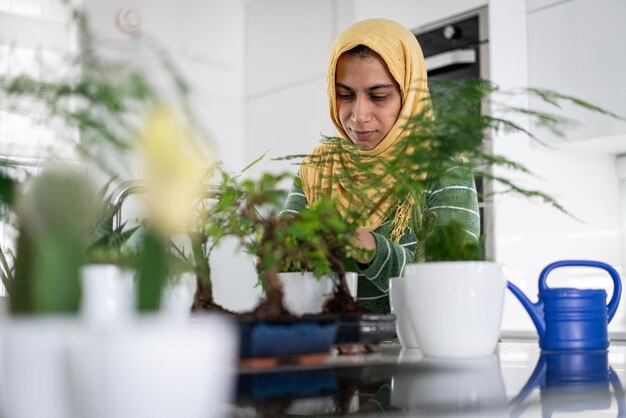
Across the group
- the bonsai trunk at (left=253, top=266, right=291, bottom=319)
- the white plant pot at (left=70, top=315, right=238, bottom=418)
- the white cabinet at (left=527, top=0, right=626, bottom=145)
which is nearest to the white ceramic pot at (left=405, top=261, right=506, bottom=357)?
the bonsai trunk at (left=253, top=266, right=291, bottom=319)

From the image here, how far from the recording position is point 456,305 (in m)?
0.86

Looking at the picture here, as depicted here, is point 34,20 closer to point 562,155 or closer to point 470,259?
point 562,155

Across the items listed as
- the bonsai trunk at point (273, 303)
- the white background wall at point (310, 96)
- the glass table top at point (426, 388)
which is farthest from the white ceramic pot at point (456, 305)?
the white background wall at point (310, 96)

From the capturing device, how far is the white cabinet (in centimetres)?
264

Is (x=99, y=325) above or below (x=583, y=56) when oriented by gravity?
below

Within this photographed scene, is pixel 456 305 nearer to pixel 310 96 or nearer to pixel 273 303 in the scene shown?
pixel 273 303

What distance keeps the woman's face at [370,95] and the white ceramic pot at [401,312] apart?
90 centimetres

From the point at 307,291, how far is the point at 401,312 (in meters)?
0.17

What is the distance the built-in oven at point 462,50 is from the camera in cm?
288

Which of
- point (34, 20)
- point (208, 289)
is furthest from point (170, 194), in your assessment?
point (34, 20)

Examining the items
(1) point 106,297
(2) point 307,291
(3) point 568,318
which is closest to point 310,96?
(3) point 568,318

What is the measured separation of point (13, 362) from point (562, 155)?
9.00 feet

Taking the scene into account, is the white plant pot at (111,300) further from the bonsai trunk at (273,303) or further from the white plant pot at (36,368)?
the bonsai trunk at (273,303)

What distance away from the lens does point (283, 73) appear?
415 centimetres
